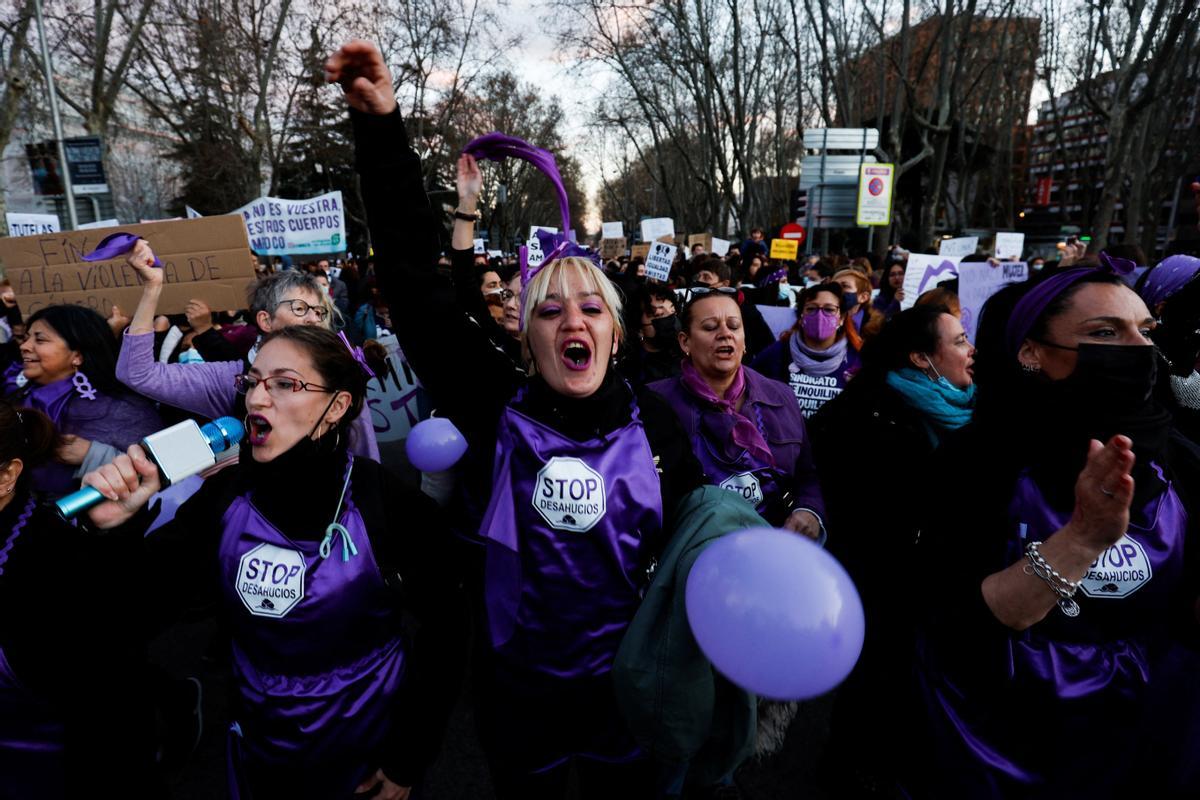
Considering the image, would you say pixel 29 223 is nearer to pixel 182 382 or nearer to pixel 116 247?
pixel 116 247

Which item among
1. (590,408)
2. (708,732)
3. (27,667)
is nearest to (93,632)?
(27,667)

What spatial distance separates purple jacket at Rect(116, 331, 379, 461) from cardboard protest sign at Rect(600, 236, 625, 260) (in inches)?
496

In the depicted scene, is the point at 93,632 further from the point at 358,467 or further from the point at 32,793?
the point at 358,467

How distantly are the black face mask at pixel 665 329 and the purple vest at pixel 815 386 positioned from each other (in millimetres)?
784

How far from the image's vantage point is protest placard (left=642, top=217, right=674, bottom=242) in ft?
45.7

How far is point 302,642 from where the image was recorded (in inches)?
60.2

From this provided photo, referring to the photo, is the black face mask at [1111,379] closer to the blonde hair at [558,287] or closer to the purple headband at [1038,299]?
the purple headband at [1038,299]

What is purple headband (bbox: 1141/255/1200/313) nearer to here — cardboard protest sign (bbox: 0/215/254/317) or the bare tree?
cardboard protest sign (bbox: 0/215/254/317)

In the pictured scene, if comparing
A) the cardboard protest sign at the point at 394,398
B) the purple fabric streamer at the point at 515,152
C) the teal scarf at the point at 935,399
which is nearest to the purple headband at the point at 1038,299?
the teal scarf at the point at 935,399

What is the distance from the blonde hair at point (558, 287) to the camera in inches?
63.6

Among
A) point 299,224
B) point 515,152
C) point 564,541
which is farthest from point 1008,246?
point 564,541

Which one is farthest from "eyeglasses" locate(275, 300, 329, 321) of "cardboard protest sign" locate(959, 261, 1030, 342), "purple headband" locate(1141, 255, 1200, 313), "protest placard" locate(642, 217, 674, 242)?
"protest placard" locate(642, 217, 674, 242)

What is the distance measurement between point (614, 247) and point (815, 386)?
11.9 metres

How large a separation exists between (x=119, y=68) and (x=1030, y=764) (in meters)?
19.7
